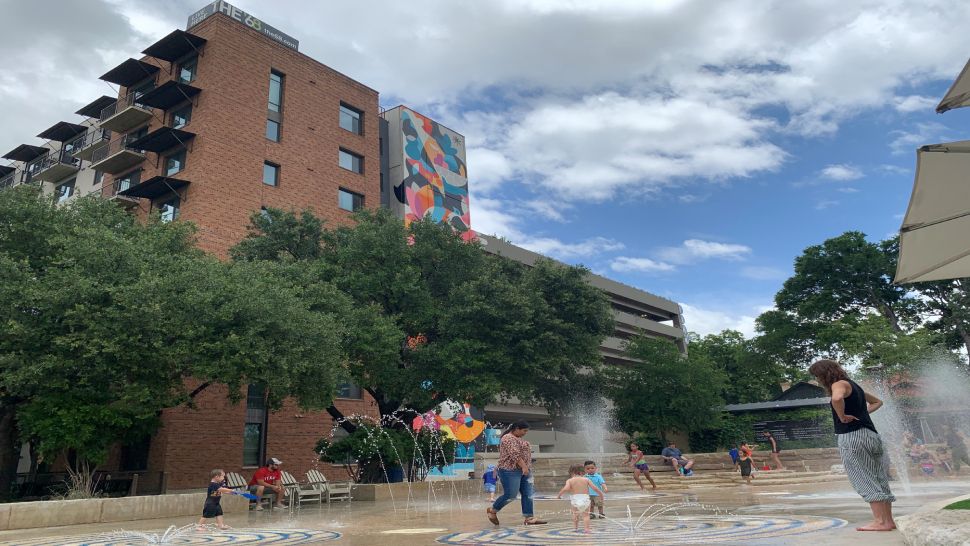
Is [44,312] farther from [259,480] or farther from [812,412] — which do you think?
[812,412]

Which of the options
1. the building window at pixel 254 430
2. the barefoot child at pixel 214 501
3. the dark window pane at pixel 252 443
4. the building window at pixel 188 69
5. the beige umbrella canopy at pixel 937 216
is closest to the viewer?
the beige umbrella canopy at pixel 937 216

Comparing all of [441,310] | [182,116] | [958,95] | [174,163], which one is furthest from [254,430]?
[958,95]

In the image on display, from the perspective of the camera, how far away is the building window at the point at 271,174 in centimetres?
3559

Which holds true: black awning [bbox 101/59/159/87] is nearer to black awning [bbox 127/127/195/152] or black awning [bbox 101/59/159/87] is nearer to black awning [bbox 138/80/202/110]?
black awning [bbox 138/80/202/110]

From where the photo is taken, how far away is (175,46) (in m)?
36.3

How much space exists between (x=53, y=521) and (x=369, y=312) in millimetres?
11471

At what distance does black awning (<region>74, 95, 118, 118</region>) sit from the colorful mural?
63.7 ft

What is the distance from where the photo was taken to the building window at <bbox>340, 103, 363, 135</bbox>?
4200cm

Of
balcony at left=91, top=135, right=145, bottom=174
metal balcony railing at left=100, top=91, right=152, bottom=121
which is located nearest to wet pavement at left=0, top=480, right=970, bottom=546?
balcony at left=91, top=135, right=145, bottom=174

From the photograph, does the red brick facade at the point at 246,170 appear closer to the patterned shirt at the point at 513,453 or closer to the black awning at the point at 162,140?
the black awning at the point at 162,140

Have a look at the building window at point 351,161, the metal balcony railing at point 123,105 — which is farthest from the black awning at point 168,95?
the building window at point 351,161

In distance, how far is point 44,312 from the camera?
16.8m

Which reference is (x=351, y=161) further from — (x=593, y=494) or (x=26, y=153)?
(x=593, y=494)

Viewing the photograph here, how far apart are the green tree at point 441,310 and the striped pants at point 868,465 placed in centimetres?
1748
